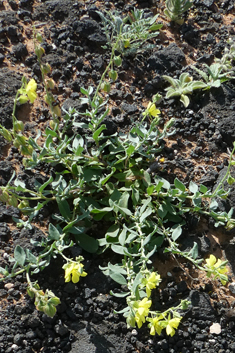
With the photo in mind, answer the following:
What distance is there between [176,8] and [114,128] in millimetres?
1552

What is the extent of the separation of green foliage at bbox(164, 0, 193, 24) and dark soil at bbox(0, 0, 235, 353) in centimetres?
9

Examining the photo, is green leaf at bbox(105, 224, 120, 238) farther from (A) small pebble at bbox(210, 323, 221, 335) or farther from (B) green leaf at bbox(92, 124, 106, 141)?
(A) small pebble at bbox(210, 323, 221, 335)

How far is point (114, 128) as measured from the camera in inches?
155

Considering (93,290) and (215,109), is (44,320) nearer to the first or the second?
(93,290)

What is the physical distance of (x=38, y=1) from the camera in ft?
15.4

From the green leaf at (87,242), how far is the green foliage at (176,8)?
259 centimetres

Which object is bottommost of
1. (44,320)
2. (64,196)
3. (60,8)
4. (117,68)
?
(44,320)

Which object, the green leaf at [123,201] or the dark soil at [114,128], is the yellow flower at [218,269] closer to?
the dark soil at [114,128]

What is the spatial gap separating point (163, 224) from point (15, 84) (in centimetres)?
188

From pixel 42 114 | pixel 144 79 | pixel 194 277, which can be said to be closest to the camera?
pixel 194 277

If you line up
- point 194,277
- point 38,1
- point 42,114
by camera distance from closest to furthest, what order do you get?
point 194,277
point 42,114
point 38,1

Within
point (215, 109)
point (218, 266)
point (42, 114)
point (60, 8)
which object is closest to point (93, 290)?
point (218, 266)

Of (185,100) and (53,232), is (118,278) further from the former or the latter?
(185,100)

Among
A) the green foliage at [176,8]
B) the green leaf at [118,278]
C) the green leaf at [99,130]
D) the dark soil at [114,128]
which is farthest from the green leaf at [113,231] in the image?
the green foliage at [176,8]
